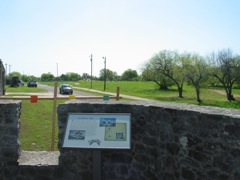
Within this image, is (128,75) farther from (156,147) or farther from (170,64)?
(156,147)

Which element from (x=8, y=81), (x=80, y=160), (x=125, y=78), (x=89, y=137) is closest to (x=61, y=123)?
(x=80, y=160)

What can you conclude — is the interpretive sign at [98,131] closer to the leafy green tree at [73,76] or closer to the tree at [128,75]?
the tree at [128,75]

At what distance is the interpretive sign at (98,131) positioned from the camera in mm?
4434

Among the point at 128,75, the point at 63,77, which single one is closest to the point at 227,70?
the point at 128,75

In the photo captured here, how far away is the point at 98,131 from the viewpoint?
4.58 metres

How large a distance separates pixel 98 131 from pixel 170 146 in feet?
4.25

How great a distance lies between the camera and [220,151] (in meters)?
3.86

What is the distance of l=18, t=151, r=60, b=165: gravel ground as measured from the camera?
215 inches

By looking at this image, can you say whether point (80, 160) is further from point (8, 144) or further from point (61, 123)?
point (8, 144)

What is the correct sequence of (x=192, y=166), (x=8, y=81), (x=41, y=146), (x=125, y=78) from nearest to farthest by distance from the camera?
(x=192, y=166) → (x=41, y=146) → (x=8, y=81) → (x=125, y=78)

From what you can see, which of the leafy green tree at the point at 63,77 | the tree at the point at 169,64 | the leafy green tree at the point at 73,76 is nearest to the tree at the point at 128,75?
the leafy green tree at the point at 73,76

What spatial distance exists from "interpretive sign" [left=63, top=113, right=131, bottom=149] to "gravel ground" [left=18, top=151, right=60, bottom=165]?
1.23 meters

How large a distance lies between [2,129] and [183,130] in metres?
3.54

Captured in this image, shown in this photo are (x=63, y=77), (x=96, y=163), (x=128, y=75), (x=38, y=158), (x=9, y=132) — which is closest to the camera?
(x=96, y=163)
